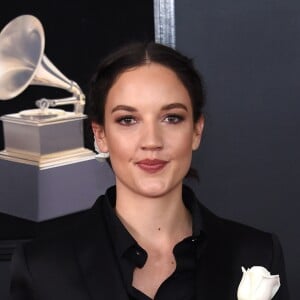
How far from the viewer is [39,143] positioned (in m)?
1.34

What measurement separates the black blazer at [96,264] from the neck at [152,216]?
3cm

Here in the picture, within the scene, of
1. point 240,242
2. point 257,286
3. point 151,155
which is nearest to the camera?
point 257,286

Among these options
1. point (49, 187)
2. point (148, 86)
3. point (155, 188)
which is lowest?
point (49, 187)

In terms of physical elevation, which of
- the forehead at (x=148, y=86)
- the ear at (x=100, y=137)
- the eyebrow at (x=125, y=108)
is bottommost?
the ear at (x=100, y=137)

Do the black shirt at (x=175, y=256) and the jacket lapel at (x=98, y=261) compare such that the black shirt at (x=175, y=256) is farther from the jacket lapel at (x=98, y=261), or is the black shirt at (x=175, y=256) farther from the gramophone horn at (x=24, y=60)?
the gramophone horn at (x=24, y=60)

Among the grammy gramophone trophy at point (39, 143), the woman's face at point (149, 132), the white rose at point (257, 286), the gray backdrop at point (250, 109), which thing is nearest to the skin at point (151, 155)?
the woman's face at point (149, 132)

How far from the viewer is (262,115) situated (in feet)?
4.85

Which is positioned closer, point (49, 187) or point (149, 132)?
point (149, 132)

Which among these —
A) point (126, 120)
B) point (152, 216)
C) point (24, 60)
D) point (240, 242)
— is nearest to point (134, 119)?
point (126, 120)

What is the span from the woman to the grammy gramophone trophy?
0.52 m

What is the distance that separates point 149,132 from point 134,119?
30 millimetres

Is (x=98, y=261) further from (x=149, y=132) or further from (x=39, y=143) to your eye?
(x=39, y=143)

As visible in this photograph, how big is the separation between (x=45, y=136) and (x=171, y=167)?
64cm

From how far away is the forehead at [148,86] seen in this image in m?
0.76
